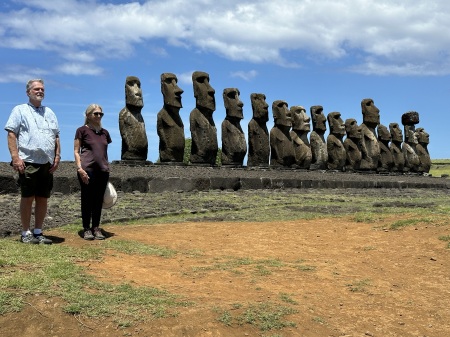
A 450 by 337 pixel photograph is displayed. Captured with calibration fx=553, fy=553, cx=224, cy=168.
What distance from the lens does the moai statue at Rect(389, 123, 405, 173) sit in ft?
105

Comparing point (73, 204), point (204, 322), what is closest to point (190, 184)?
point (73, 204)

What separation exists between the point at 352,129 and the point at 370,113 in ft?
6.62

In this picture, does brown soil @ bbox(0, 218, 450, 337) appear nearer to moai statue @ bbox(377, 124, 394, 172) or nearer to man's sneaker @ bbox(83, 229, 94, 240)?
man's sneaker @ bbox(83, 229, 94, 240)

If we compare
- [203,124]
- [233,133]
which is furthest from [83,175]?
[233,133]

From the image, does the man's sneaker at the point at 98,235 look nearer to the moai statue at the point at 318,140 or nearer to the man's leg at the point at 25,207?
the man's leg at the point at 25,207

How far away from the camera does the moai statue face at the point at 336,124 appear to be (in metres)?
27.8

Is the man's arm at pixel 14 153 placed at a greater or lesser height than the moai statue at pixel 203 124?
lesser

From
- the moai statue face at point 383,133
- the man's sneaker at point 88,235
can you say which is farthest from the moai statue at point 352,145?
the man's sneaker at point 88,235

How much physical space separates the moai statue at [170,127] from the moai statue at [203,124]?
2.71 feet

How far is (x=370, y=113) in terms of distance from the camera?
30297 millimetres

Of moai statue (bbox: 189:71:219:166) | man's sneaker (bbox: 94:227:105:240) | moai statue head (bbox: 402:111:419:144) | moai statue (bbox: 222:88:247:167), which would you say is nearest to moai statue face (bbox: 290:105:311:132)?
moai statue (bbox: 222:88:247:167)

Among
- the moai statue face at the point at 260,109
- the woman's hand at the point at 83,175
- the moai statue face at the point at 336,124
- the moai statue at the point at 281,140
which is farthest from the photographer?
the moai statue face at the point at 336,124

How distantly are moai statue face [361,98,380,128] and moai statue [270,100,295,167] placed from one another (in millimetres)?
8441

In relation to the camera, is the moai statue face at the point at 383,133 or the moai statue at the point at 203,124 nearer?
the moai statue at the point at 203,124
